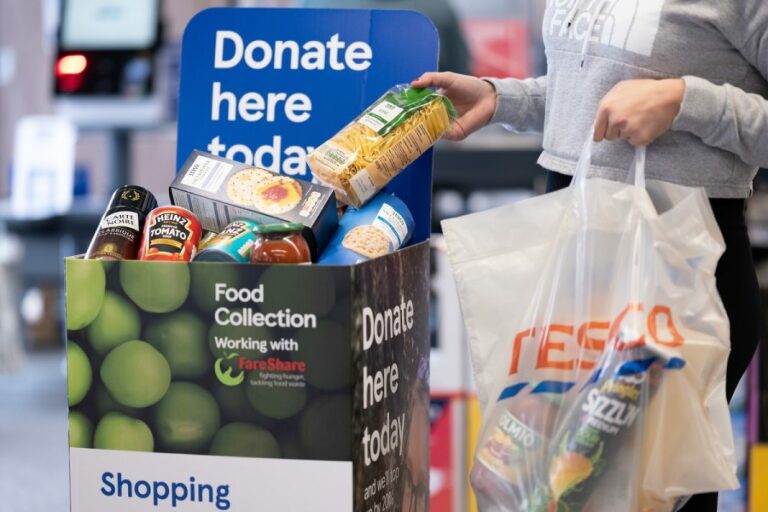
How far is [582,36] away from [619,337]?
0.39m

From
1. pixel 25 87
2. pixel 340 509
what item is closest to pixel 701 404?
pixel 340 509

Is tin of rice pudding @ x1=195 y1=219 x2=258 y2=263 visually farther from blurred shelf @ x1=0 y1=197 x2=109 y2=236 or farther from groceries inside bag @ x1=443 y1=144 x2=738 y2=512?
blurred shelf @ x1=0 y1=197 x2=109 y2=236

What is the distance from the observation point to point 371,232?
51.6 inches

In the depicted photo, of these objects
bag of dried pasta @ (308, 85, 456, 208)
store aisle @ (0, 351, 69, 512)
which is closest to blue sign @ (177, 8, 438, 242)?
bag of dried pasta @ (308, 85, 456, 208)

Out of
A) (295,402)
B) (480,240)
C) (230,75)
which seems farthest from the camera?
(230,75)

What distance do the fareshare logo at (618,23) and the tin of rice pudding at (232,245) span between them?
0.47m

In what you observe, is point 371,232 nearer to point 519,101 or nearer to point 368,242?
point 368,242

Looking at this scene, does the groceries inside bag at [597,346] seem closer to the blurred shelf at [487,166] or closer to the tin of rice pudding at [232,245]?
the tin of rice pudding at [232,245]

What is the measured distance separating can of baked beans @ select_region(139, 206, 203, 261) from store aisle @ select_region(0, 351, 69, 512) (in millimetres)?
2352

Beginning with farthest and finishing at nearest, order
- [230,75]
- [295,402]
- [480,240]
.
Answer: [230,75]
[480,240]
[295,402]

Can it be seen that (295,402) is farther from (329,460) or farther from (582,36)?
(582,36)

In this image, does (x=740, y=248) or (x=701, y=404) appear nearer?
(x=701, y=404)

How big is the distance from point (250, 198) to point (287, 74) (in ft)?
1.07

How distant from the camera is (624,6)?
51.4 inches
